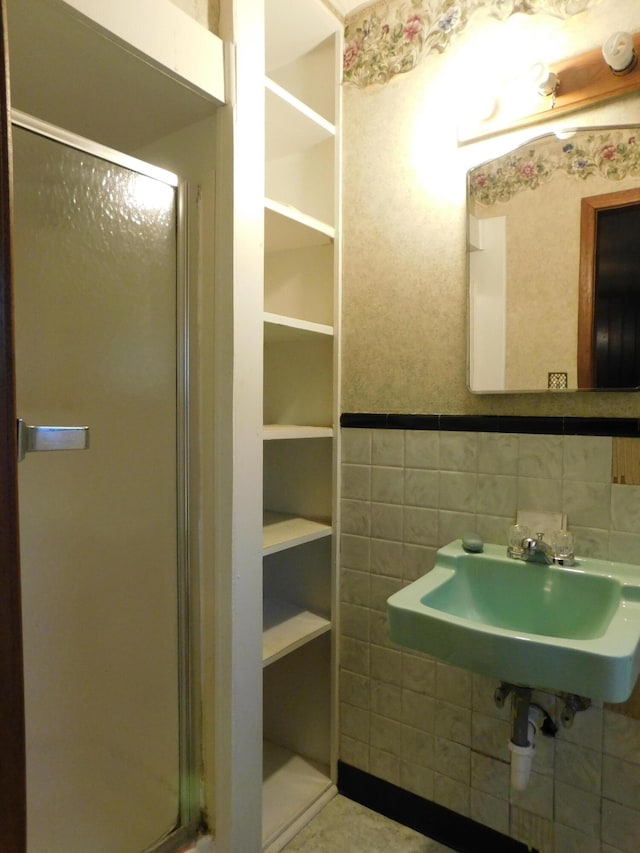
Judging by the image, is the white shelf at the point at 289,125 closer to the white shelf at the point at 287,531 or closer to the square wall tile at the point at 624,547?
the white shelf at the point at 287,531

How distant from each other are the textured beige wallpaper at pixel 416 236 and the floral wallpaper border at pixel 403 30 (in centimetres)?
3

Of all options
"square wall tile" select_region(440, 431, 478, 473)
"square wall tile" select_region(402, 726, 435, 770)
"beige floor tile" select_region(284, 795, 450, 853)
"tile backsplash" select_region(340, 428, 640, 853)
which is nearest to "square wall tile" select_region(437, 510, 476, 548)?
"tile backsplash" select_region(340, 428, 640, 853)

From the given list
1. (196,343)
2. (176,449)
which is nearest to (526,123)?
(196,343)

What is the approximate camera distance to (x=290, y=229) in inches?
57.6

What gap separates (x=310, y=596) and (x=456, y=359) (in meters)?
0.85

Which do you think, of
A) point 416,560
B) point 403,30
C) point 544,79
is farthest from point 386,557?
point 403,30

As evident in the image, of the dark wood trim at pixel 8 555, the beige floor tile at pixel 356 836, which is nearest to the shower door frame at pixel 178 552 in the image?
the dark wood trim at pixel 8 555

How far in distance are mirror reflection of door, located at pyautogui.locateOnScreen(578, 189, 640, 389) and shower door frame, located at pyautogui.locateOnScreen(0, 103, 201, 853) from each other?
911mm

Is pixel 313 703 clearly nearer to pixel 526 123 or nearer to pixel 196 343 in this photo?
pixel 196 343

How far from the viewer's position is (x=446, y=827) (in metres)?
1.35

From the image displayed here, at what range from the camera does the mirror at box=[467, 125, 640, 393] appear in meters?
1.12

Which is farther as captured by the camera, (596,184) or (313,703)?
(313,703)

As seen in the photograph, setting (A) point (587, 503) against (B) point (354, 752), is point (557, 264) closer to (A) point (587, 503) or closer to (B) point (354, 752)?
(A) point (587, 503)

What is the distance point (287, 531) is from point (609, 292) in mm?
1001
